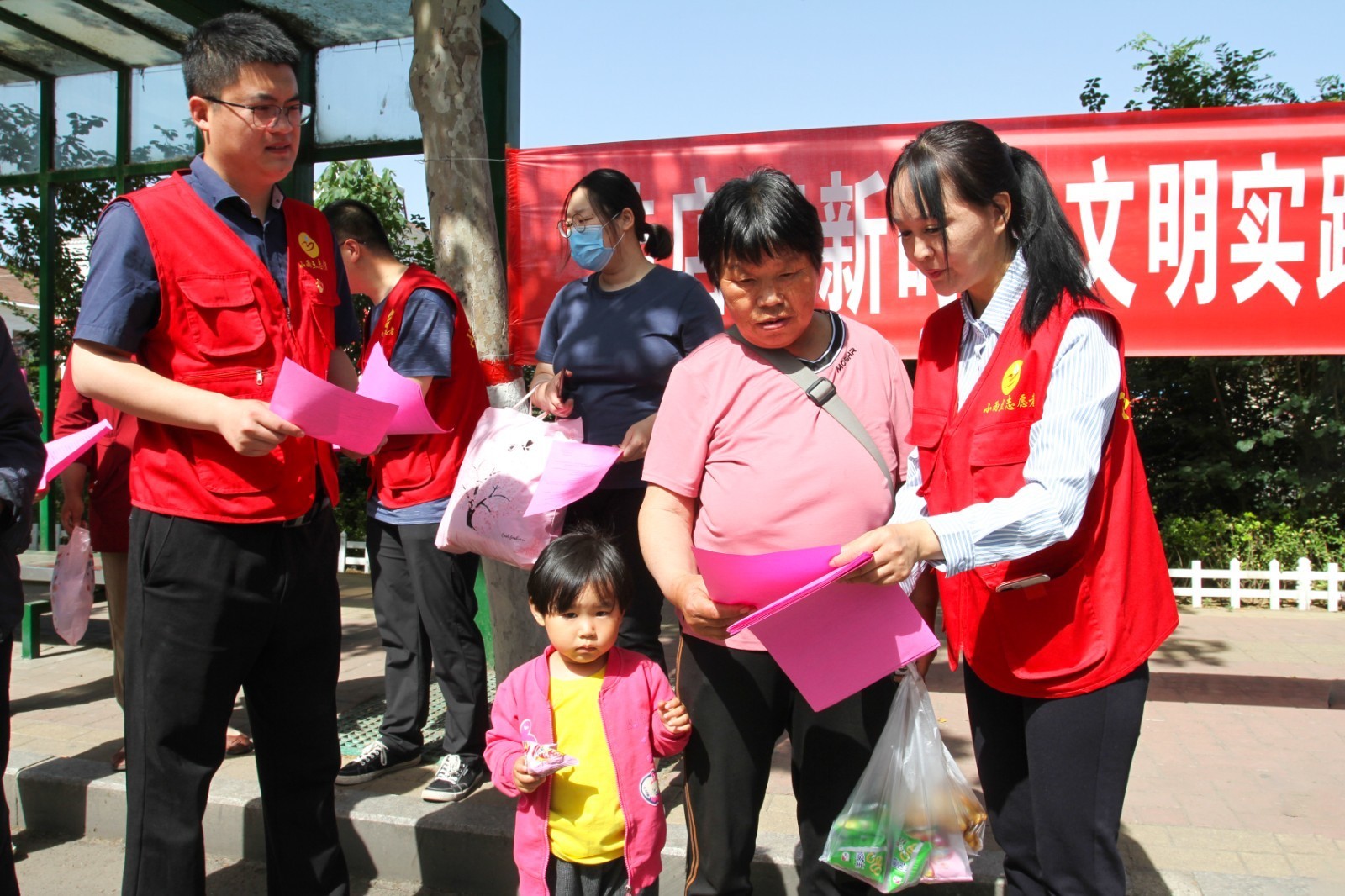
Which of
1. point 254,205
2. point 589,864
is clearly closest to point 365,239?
point 254,205

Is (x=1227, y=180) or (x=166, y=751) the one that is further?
(x=1227, y=180)

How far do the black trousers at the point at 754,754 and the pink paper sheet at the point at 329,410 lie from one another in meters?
0.83

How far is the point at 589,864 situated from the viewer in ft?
7.77

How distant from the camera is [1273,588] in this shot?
7.28 m

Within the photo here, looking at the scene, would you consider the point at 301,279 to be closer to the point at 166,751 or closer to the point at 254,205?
the point at 254,205

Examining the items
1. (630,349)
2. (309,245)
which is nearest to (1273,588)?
(630,349)

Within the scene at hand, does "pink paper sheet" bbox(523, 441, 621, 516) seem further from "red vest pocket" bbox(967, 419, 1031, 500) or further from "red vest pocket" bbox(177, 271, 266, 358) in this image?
"red vest pocket" bbox(967, 419, 1031, 500)

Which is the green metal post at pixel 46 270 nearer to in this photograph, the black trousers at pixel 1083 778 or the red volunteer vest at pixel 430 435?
the red volunteer vest at pixel 430 435

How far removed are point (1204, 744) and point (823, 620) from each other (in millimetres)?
3114

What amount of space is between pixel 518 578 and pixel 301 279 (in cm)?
185

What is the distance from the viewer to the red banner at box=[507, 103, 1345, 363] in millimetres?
5414

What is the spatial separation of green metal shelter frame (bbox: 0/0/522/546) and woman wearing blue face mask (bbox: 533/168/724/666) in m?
2.56

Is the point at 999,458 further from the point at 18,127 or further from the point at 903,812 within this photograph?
the point at 18,127

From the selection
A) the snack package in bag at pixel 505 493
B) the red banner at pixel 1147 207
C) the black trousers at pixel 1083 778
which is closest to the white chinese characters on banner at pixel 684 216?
the red banner at pixel 1147 207
